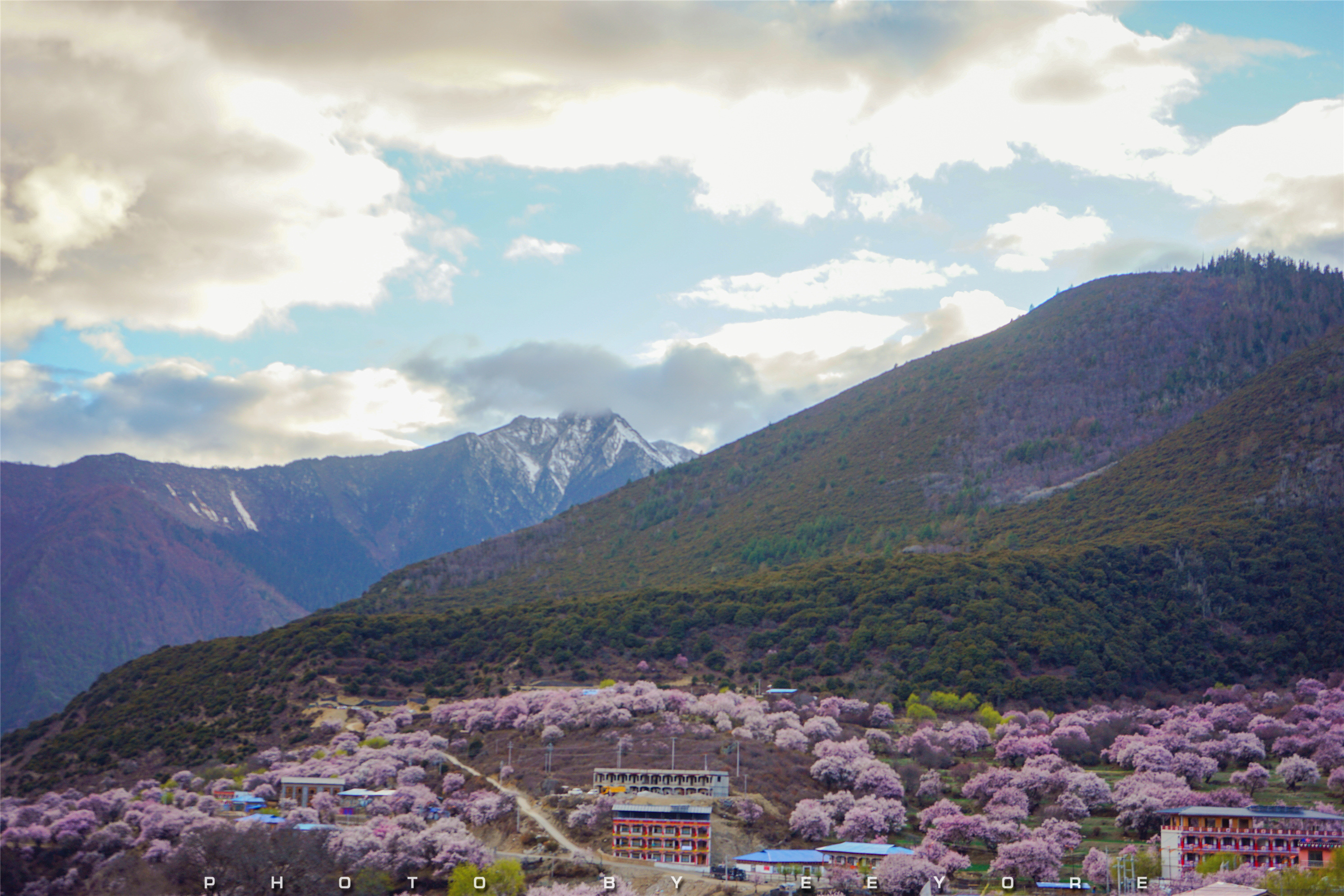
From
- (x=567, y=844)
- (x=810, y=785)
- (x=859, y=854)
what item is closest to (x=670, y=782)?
(x=567, y=844)

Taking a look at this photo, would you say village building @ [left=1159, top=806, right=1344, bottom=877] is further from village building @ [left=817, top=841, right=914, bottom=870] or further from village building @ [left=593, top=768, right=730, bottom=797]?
village building @ [left=593, top=768, right=730, bottom=797]

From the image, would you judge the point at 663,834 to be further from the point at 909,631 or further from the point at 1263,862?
the point at 909,631

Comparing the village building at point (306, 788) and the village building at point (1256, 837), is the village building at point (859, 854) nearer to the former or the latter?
the village building at point (1256, 837)

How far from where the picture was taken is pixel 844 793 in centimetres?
6112

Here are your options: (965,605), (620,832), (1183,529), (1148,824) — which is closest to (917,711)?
(965,605)

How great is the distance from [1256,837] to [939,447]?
335 ft

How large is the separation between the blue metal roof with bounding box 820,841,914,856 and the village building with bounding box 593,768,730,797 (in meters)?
8.09

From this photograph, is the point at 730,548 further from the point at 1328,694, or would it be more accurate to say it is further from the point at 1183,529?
the point at 1328,694

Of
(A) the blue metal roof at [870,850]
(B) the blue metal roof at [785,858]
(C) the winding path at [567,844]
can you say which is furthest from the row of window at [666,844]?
(A) the blue metal roof at [870,850]

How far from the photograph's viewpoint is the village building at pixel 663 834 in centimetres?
5291

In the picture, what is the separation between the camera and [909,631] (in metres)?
93.1

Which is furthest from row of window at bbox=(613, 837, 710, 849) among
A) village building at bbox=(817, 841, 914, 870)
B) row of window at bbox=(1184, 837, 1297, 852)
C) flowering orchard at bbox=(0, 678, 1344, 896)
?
row of window at bbox=(1184, 837, 1297, 852)

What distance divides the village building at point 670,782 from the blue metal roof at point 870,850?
809cm

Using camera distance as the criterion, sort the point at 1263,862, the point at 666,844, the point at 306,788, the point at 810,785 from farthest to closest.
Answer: the point at 306,788 < the point at 810,785 < the point at 666,844 < the point at 1263,862
